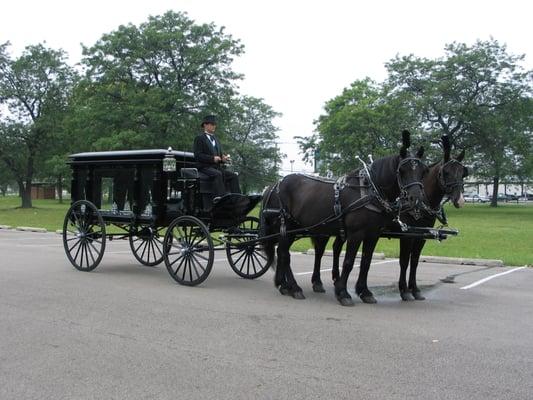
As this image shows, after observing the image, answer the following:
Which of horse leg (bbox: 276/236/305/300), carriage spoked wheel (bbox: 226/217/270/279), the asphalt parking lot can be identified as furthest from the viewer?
carriage spoked wheel (bbox: 226/217/270/279)

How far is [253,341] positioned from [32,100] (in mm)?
40312

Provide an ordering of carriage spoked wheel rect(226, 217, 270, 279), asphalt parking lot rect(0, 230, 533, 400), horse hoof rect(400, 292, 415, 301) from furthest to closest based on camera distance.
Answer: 1. carriage spoked wheel rect(226, 217, 270, 279)
2. horse hoof rect(400, 292, 415, 301)
3. asphalt parking lot rect(0, 230, 533, 400)

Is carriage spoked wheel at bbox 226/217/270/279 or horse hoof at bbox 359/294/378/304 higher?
carriage spoked wheel at bbox 226/217/270/279

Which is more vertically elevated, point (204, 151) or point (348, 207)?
point (204, 151)

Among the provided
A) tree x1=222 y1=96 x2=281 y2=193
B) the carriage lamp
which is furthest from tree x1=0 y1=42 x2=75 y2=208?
the carriage lamp

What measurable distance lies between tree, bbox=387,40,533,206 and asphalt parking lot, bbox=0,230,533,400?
3390cm

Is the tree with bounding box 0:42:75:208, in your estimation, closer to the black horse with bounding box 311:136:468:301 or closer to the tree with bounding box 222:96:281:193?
the tree with bounding box 222:96:281:193

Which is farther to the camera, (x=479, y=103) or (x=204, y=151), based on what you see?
(x=479, y=103)

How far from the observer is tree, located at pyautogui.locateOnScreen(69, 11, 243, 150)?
30625 mm

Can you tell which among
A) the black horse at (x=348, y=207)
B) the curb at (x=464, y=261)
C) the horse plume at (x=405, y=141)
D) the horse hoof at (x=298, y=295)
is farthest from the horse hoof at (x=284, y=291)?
the curb at (x=464, y=261)

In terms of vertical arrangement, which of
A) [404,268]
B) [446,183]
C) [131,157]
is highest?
[131,157]

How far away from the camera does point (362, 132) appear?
A: 44750 mm

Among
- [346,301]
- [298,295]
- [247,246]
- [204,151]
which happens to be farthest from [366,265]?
[204,151]

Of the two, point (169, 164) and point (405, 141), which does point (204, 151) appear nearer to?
point (169, 164)
